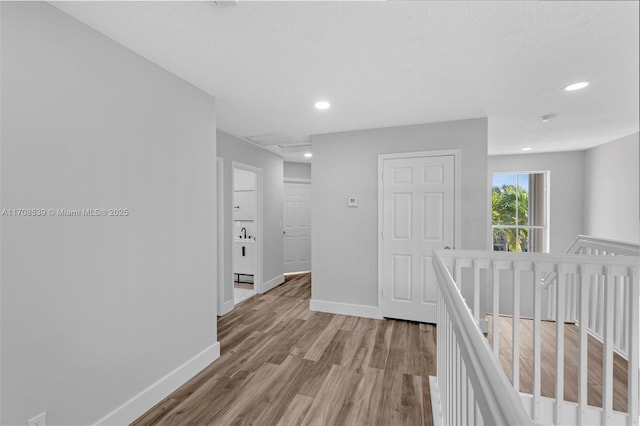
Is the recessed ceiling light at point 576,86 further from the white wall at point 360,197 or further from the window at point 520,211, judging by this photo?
the window at point 520,211

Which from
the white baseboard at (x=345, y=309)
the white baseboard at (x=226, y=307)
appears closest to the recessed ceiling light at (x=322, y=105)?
the white baseboard at (x=345, y=309)

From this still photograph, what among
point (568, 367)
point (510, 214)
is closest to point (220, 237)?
point (568, 367)

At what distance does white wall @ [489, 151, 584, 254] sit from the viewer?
5215 mm

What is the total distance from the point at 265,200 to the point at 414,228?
2.50 metres

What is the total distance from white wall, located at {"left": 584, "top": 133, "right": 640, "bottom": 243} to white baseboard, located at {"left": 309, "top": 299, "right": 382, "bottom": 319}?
3.58m

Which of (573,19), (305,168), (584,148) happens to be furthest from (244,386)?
(584,148)

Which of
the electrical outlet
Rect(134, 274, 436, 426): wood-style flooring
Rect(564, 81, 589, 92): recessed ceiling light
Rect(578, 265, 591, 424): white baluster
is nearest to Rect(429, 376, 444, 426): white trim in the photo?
Rect(134, 274, 436, 426): wood-style flooring

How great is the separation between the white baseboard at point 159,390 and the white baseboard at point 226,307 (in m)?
1.11

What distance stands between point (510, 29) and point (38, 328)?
2.93 m

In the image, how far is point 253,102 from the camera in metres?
2.76

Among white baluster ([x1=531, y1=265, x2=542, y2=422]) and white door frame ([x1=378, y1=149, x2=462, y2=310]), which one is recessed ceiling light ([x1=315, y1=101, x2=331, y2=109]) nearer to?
white door frame ([x1=378, y1=149, x2=462, y2=310])

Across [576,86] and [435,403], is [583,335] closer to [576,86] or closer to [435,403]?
[435,403]

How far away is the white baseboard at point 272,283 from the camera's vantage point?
4.77 m

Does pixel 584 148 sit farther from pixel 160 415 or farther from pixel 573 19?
pixel 160 415
